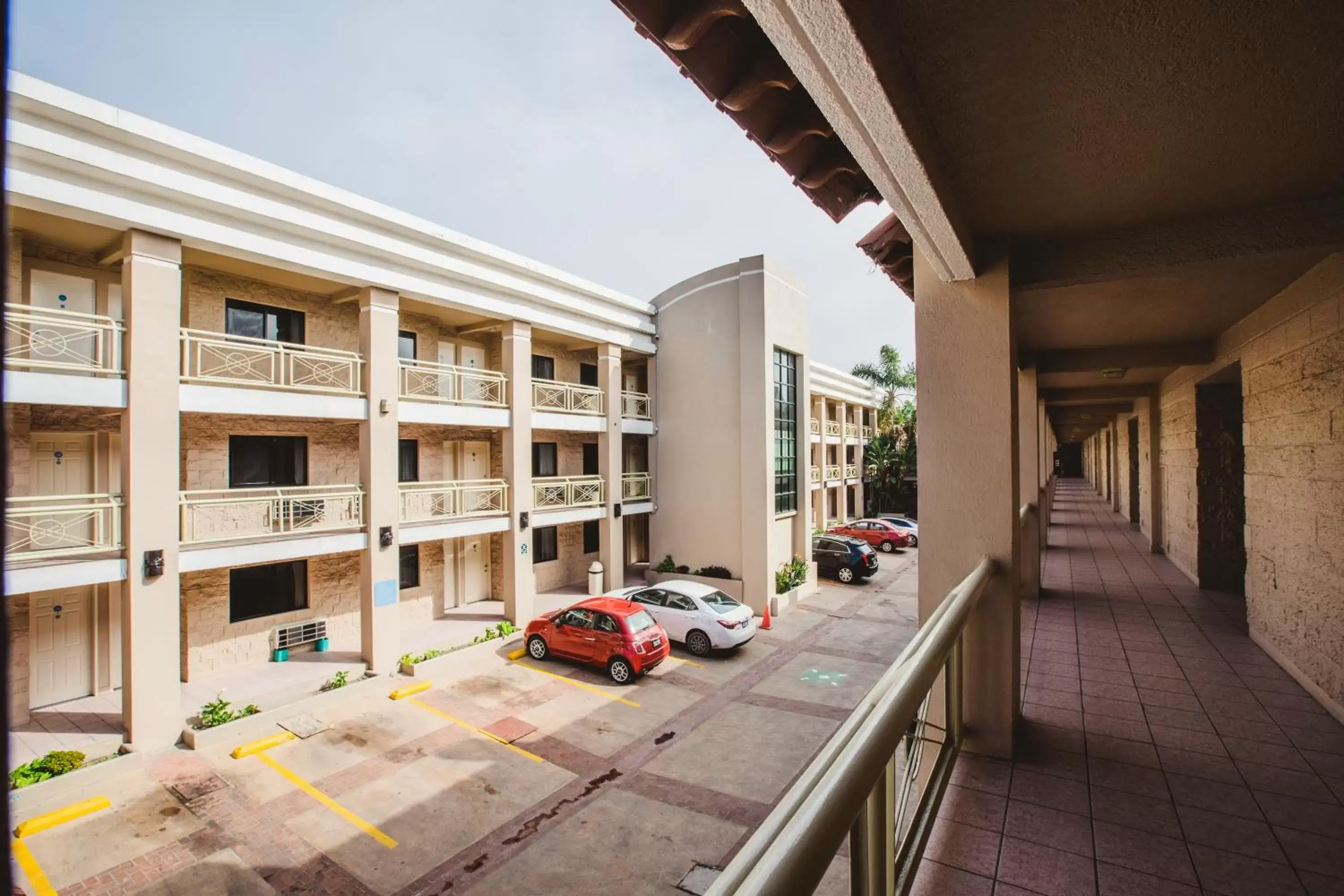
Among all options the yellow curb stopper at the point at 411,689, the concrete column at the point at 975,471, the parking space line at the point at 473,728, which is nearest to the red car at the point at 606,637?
the yellow curb stopper at the point at 411,689

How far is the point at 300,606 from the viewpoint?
539 inches

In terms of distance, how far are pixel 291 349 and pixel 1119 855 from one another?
13813mm

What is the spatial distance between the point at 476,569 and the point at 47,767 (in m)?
9.58

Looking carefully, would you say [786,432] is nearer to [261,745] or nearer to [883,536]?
[883,536]

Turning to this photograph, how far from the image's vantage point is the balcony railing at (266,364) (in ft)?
35.4

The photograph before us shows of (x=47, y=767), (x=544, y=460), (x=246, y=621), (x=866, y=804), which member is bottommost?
(x=47, y=767)

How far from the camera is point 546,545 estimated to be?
19516mm

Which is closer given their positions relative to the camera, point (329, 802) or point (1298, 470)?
point (1298, 470)

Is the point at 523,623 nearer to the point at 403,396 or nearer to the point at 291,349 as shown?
the point at 403,396

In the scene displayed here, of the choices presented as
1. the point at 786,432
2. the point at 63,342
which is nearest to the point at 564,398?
the point at 786,432

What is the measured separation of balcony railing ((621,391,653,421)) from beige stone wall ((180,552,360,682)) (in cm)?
859

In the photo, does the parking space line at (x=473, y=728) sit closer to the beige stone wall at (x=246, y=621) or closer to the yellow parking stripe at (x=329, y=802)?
the yellow parking stripe at (x=329, y=802)

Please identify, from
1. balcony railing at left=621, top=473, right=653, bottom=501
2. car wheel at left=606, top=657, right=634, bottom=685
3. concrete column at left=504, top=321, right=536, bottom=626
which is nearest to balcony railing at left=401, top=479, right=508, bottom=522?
concrete column at left=504, top=321, right=536, bottom=626

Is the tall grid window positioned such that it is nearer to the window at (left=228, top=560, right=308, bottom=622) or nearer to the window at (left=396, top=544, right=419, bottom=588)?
the window at (left=396, top=544, right=419, bottom=588)
